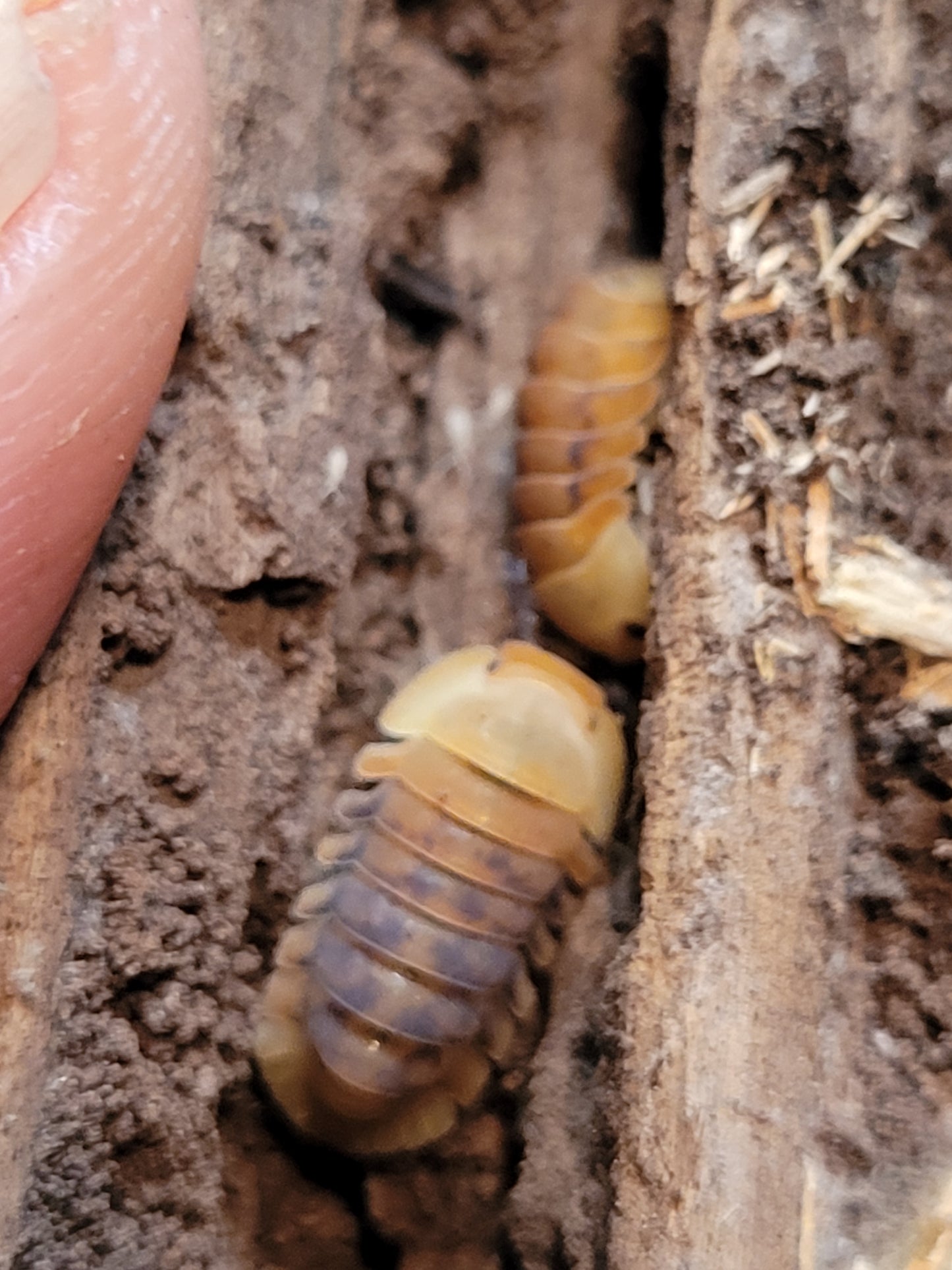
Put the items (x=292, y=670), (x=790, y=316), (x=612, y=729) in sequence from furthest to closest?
(x=612, y=729) < (x=292, y=670) < (x=790, y=316)

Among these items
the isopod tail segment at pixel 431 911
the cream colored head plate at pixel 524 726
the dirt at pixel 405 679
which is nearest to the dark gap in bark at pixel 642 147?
the dirt at pixel 405 679

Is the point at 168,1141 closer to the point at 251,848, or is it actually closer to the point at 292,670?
the point at 251,848

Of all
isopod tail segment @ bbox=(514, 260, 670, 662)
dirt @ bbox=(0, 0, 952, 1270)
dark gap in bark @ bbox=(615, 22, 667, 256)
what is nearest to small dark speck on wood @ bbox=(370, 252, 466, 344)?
dirt @ bbox=(0, 0, 952, 1270)

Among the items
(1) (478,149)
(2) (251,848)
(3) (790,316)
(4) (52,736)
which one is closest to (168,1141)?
(2) (251,848)

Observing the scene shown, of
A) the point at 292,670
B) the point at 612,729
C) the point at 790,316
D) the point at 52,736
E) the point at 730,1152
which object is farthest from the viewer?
the point at 612,729

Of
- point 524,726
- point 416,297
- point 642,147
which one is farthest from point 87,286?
point 642,147
